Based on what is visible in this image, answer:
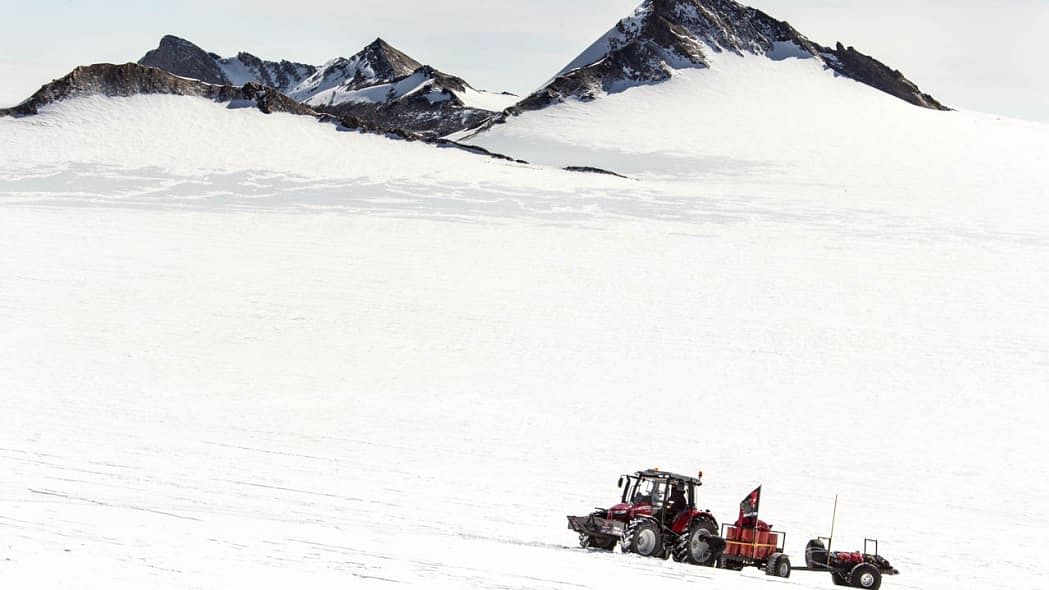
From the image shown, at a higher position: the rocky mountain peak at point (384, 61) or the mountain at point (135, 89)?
the rocky mountain peak at point (384, 61)

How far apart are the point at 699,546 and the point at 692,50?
98.4 metres

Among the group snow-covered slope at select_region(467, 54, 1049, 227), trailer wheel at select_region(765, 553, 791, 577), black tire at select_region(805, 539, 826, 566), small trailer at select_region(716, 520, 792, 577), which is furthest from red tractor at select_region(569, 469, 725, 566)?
snow-covered slope at select_region(467, 54, 1049, 227)

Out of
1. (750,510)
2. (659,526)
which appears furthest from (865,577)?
(659,526)

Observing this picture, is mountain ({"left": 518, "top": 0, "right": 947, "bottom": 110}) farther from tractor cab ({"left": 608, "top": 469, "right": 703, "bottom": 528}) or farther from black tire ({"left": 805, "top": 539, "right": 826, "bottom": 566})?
black tire ({"left": 805, "top": 539, "right": 826, "bottom": 566})

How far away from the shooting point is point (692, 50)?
106 meters

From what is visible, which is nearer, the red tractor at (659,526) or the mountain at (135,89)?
the red tractor at (659,526)

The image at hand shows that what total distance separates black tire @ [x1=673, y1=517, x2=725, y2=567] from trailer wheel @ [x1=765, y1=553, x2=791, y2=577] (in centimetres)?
68

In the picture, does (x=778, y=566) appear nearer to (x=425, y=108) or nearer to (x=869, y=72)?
(x=869, y=72)

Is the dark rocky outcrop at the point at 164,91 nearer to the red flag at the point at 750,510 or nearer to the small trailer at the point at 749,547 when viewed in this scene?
the red flag at the point at 750,510

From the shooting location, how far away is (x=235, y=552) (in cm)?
1054

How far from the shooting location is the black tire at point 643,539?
13.7 metres

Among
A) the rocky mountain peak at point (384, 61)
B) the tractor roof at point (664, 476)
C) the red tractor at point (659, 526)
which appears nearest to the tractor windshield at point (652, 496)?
the red tractor at point (659, 526)

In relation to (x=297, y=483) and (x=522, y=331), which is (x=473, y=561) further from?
(x=522, y=331)

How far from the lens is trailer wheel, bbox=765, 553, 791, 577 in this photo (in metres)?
13.2
